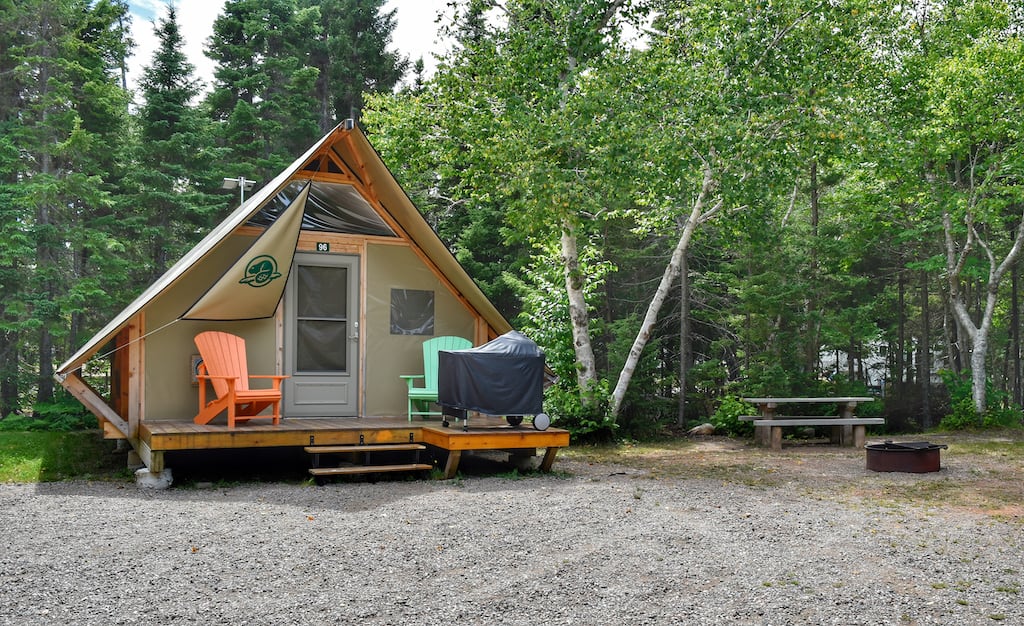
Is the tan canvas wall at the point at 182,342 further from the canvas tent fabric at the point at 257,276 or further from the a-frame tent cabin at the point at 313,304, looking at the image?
the canvas tent fabric at the point at 257,276

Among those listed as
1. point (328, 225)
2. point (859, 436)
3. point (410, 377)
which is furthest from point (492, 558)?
point (859, 436)

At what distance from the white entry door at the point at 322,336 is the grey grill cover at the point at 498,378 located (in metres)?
1.39

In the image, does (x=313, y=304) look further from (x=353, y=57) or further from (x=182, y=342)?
(x=353, y=57)

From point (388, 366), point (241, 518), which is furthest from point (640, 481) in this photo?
point (241, 518)

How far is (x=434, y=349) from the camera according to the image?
8.31 metres

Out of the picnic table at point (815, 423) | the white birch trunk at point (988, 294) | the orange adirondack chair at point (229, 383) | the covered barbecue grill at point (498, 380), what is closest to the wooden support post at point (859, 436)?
the picnic table at point (815, 423)

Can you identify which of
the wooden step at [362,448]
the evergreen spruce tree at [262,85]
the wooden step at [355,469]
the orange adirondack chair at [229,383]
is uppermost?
the evergreen spruce tree at [262,85]

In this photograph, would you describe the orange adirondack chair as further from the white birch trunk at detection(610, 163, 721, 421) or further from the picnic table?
the picnic table

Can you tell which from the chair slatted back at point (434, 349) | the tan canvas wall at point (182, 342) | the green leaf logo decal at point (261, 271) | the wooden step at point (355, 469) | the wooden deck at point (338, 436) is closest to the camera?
the wooden deck at point (338, 436)

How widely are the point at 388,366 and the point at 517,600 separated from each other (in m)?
5.00

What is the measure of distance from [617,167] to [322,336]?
4091 mm

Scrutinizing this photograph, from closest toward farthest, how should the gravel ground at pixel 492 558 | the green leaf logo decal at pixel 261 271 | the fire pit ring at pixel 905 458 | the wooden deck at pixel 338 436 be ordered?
the gravel ground at pixel 492 558 < the wooden deck at pixel 338 436 < the green leaf logo decal at pixel 261 271 < the fire pit ring at pixel 905 458

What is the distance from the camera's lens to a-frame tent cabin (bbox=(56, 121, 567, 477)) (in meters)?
7.27

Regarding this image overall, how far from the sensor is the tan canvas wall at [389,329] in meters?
8.30
